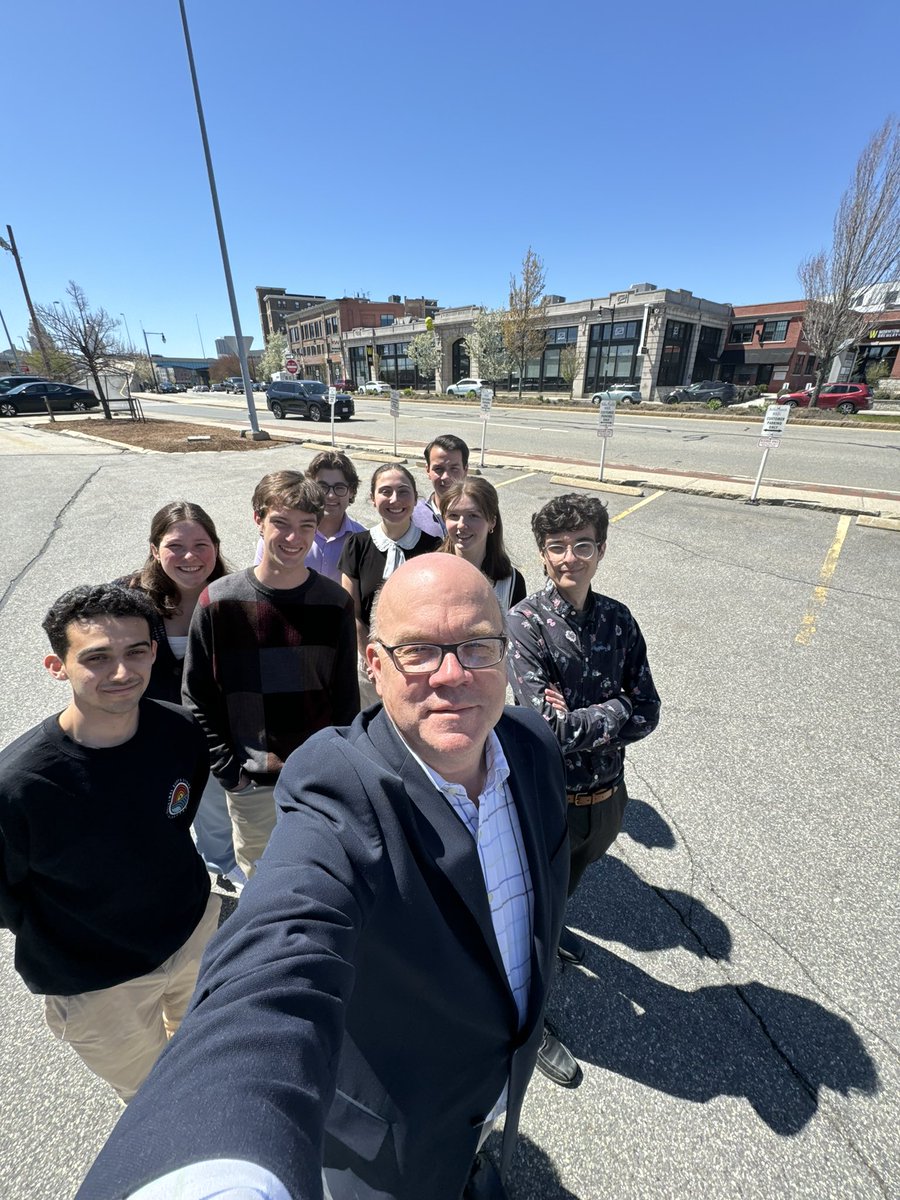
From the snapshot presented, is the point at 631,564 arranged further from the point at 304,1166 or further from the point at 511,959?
the point at 304,1166

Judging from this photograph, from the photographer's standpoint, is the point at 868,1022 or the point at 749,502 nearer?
the point at 868,1022

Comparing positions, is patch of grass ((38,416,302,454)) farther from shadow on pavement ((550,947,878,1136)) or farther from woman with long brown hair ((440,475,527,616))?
shadow on pavement ((550,947,878,1136))

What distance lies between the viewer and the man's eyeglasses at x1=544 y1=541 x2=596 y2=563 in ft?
6.51

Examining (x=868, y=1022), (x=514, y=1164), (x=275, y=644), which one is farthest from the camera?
(x=275, y=644)

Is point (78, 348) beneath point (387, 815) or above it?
above

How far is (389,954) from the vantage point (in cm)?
100

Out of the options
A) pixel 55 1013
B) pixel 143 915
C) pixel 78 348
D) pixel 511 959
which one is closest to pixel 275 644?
pixel 143 915

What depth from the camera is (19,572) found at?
671 cm

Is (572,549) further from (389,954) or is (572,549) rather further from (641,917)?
(641,917)

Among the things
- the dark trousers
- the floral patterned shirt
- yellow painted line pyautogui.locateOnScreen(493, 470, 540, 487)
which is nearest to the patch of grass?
yellow painted line pyautogui.locateOnScreen(493, 470, 540, 487)

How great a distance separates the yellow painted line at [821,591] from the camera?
5000 millimetres

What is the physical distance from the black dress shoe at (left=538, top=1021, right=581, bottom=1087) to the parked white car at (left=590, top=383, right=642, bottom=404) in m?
36.4

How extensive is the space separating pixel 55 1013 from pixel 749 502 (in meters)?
11.1

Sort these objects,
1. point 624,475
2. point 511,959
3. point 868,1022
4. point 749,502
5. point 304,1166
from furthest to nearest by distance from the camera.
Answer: point 624,475
point 749,502
point 868,1022
point 511,959
point 304,1166
